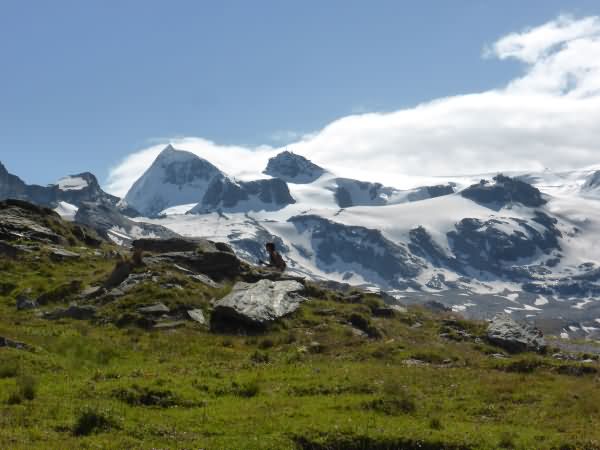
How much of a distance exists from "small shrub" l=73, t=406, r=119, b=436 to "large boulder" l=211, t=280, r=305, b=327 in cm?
1823

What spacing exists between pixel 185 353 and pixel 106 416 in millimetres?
12468

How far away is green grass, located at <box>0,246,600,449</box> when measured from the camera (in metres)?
18.9

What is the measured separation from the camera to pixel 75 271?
48.8 meters

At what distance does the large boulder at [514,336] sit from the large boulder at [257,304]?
12.1 meters

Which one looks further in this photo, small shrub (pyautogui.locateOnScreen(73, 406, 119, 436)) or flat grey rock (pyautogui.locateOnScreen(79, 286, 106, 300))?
flat grey rock (pyautogui.locateOnScreen(79, 286, 106, 300))

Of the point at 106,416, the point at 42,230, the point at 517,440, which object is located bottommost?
the point at 517,440

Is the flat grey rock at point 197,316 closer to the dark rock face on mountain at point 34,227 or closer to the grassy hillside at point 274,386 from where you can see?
the grassy hillside at point 274,386

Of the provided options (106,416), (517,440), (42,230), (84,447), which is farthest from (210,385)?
(42,230)

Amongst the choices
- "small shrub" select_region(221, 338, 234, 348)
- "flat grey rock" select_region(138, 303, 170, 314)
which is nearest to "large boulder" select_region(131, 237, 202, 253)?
"flat grey rock" select_region(138, 303, 170, 314)

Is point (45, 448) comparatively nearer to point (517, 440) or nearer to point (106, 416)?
point (106, 416)

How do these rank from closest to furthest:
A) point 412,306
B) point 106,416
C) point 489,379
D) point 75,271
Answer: point 106,416, point 489,379, point 75,271, point 412,306

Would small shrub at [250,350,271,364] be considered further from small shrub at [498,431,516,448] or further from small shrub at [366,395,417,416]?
small shrub at [498,431,516,448]

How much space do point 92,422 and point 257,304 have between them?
20860mm

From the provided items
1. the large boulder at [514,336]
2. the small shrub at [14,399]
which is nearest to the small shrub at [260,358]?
the small shrub at [14,399]
